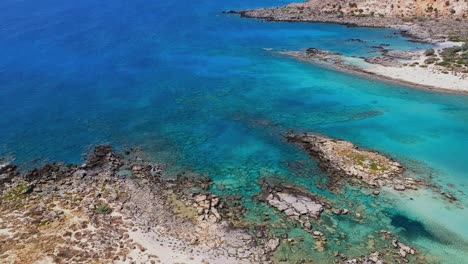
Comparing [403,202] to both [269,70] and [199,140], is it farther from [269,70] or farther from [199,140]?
[269,70]

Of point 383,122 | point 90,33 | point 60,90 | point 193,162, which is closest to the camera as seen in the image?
point 193,162

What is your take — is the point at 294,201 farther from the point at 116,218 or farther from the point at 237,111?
the point at 237,111

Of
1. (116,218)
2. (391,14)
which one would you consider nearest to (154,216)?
(116,218)

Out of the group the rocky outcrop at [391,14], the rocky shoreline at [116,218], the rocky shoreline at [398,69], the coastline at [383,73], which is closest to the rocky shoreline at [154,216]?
the rocky shoreline at [116,218]

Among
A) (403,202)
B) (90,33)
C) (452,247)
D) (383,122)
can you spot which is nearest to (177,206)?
(403,202)

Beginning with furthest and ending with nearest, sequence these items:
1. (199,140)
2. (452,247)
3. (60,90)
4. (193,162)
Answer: (60,90), (199,140), (193,162), (452,247)

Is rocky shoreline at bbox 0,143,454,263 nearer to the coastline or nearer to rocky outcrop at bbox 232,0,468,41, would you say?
the coastline
